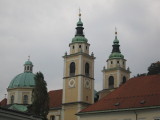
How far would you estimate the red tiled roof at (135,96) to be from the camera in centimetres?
4347

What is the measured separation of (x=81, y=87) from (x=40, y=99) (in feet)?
63.9

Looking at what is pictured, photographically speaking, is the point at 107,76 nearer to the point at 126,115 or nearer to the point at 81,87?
the point at 81,87

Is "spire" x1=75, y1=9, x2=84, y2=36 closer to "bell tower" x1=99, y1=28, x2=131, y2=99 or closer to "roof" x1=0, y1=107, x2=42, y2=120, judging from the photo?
"bell tower" x1=99, y1=28, x2=131, y2=99

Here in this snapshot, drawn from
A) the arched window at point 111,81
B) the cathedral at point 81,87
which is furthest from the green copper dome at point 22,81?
the arched window at point 111,81

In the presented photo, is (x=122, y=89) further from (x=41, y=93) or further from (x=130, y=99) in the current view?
(x=41, y=93)

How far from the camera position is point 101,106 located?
46969mm

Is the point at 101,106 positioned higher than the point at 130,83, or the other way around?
the point at 130,83

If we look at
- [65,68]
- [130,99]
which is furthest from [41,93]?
[65,68]

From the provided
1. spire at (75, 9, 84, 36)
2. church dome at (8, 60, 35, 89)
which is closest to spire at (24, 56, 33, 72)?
church dome at (8, 60, 35, 89)

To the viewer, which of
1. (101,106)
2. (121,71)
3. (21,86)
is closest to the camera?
(101,106)

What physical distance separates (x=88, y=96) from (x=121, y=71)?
1740 cm

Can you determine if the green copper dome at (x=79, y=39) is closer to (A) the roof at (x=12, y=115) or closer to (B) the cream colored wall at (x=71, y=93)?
(B) the cream colored wall at (x=71, y=93)

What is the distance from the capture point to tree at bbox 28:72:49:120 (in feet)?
154

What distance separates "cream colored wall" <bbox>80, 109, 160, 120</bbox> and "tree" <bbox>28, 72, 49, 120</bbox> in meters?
4.64
